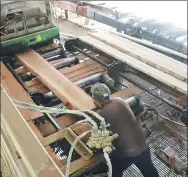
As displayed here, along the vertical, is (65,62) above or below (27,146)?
below

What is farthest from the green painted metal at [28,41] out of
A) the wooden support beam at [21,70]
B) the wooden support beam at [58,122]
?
the wooden support beam at [58,122]

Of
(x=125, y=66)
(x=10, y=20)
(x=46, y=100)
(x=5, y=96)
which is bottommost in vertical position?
(x=46, y=100)

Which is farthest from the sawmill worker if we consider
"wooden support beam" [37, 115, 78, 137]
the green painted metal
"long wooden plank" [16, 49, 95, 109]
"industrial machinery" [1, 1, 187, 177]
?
the green painted metal

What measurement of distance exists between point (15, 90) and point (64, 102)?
802 millimetres

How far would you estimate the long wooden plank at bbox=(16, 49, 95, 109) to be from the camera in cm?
338

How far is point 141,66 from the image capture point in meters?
3.85

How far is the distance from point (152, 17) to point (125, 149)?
488 centimetres

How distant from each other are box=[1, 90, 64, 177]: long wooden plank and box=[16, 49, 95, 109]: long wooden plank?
71.3 inches

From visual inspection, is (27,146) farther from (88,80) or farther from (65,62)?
(65,62)

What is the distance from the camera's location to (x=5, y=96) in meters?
1.59

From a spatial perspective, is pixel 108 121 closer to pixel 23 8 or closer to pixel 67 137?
pixel 67 137

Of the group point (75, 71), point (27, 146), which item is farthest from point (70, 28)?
point (27, 146)

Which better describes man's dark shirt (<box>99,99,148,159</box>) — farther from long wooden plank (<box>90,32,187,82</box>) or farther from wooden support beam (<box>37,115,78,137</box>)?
long wooden plank (<box>90,32,187,82</box>)

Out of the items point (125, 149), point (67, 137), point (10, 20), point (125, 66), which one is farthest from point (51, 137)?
point (10, 20)
